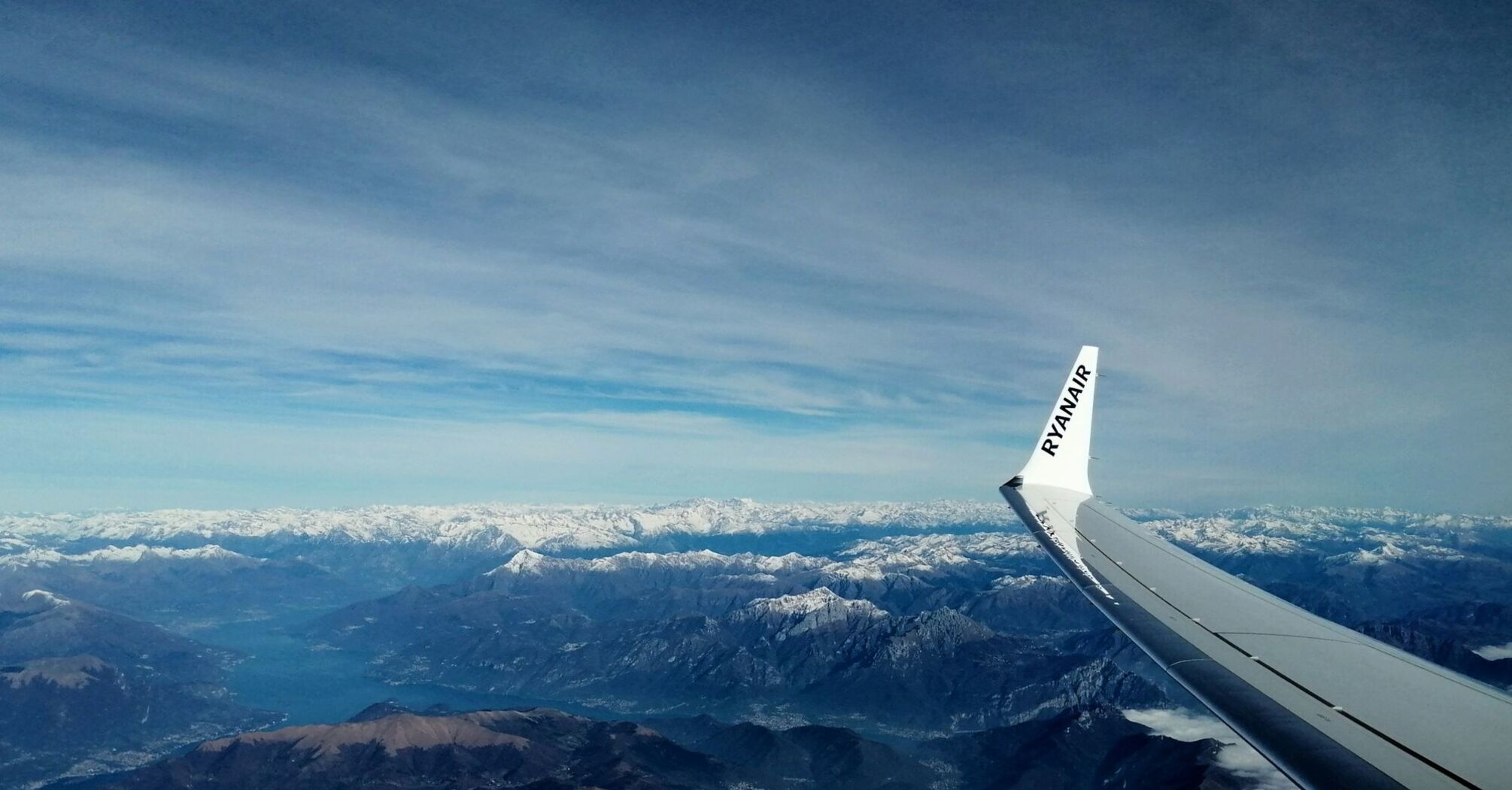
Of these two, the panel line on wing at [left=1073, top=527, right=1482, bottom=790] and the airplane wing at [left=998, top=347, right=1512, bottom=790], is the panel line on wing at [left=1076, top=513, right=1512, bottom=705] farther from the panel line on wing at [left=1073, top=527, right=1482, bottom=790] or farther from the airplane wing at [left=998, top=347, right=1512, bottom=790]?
the panel line on wing at [left=1073, top=527, right=1482, bottom=790]

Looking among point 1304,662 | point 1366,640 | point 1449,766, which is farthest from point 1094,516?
point 1449,766

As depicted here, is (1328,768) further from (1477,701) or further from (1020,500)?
(1020,500)

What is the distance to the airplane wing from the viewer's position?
38.2 ft

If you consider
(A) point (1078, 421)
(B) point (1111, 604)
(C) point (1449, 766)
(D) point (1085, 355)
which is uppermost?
(D) point (1085, 355)

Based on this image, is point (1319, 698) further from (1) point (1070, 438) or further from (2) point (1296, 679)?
(1) point (1070, 438)

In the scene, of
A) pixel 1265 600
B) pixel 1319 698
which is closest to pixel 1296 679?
pixel 1319 698

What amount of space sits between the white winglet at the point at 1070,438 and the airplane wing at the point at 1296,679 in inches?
235

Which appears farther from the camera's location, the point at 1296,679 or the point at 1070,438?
the point at 1070,438

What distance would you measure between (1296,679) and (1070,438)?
19.1 meters

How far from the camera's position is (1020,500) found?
32250mm

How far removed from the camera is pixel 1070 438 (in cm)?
3394

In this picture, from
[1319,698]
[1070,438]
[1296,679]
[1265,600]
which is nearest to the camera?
[1319,698]

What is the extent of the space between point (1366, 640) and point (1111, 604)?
25.9ft

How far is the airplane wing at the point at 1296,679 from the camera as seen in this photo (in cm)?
1166
